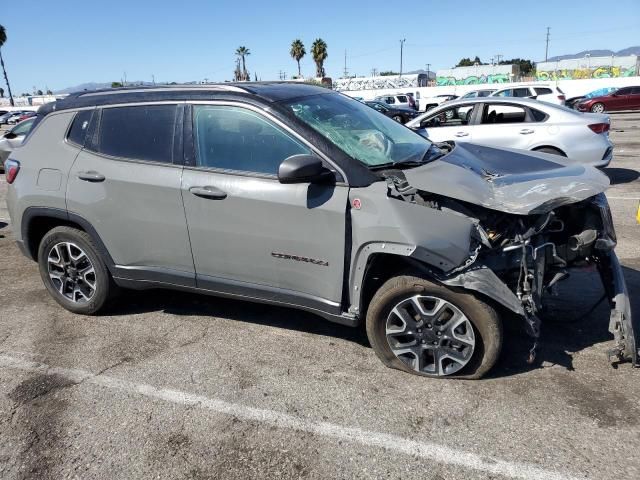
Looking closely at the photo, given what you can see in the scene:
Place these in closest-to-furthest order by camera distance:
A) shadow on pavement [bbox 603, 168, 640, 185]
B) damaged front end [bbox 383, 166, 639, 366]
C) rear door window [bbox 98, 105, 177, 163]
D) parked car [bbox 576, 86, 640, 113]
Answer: damaged front end [bbox 383, 166, 639, 366] < rear door window [bbox 98, 105, 177, 163] < shadow on pavement [bbox 603, 168, 640, 185] < parked car [bbox 576, 86, 640, 113]

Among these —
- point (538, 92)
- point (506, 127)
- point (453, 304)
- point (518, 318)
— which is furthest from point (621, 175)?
point (538, 92)

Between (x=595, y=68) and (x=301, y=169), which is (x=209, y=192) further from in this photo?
(x=595, y=68)

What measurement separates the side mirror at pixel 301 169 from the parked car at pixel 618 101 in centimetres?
2883

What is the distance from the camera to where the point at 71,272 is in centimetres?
436

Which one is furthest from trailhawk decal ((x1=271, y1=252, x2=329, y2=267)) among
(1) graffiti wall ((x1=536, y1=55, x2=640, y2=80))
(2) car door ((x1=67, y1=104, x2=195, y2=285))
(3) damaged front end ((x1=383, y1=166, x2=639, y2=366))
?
(1) graffiti wall ((x1=536, y1=55, x2=640, y2=80))

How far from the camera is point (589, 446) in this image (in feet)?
8.68

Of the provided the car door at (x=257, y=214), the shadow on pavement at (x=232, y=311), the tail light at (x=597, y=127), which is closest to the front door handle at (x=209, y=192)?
the car door at (x=257, y=214)

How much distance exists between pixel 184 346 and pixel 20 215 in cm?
191

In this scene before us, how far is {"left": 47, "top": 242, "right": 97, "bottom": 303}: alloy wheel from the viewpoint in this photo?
4.28m

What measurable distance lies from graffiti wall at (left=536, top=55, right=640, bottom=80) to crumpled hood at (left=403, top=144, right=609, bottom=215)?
5134 cm

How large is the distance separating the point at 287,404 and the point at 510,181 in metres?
2.08

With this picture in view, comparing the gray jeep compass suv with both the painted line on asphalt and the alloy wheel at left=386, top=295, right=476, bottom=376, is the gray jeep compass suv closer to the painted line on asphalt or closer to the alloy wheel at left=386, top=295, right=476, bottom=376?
the alloy wheel at left=386, top=295, right=476, bottom=376

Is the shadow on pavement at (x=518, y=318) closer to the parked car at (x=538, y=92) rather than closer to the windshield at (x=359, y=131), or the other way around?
the windshield at (x=359, y=131)

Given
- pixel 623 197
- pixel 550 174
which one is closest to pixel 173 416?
pixel 550 174
